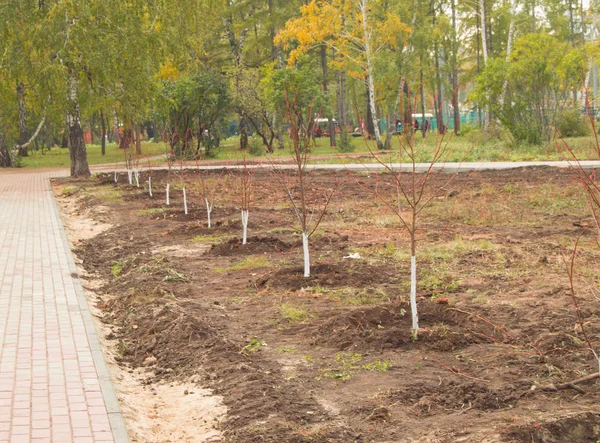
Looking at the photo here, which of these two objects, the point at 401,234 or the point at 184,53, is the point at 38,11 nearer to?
the point at 184,53

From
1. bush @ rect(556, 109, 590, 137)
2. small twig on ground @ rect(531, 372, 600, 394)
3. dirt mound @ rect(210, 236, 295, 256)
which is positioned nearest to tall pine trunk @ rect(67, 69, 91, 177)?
dirt mound @ rect(210, 236, 295, 256)

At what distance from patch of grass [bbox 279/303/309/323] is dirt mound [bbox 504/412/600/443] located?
11.3 ft

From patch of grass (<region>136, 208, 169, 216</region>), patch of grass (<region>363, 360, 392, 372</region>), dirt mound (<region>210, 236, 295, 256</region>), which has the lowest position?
patch of grass (<region>363, 360, 392, 372</region>)

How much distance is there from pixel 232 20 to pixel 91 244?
37259 mm

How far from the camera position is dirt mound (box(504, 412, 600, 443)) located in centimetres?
470

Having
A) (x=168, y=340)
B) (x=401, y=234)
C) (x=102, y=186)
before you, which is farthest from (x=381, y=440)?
(x=102, y=186)

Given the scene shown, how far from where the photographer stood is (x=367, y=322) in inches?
293

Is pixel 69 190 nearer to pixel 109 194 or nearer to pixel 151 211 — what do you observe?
pixel 109 194

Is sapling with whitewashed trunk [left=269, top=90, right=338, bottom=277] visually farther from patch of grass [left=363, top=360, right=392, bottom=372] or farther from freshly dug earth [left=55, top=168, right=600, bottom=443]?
patch of grass [left=363, top=360, right=392, bottom=372]

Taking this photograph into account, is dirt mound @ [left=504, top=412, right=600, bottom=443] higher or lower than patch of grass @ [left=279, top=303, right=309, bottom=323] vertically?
lower

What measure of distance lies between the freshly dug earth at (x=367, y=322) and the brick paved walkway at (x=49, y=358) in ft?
1.68

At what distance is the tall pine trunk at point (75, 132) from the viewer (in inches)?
1081

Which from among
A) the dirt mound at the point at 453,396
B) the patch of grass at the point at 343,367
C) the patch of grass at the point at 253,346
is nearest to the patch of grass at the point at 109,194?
the patch of grass at the point at 253,346

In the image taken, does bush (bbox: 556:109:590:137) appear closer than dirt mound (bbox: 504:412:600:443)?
No
